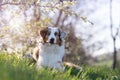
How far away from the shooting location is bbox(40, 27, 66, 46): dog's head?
9156mm

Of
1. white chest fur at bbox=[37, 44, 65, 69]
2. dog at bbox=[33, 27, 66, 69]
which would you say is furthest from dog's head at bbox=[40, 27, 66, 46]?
white chest fur at bbox=[37, 44, 65, 69]

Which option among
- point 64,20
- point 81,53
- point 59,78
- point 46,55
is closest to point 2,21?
point 46,55

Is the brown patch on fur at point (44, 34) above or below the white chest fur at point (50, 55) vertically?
above

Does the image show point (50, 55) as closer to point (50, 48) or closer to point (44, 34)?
point (50, 48)

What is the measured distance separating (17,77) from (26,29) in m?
7.39

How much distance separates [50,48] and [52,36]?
37 centimetres

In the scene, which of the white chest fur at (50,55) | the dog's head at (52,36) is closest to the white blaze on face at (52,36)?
the dog's head at (52,36)

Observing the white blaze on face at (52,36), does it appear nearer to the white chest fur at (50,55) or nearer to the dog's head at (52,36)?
the dog's head at (52,36)

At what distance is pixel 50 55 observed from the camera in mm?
9422

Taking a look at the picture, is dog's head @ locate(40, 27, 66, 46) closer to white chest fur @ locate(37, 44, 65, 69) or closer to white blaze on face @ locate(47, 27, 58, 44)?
white blaze on face @ locate(47, 27, 58, 44)

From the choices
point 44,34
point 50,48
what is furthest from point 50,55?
point 44,34

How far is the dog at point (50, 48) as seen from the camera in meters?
9.23

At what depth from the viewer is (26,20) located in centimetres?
1245

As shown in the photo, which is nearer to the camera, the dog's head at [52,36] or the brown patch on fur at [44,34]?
the dog's head at [52,36]
